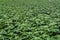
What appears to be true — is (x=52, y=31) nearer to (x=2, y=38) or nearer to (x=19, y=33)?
(x=19, y=33)

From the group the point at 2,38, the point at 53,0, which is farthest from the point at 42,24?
the point at 53,0

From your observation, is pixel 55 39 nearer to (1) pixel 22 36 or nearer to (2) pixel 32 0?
(1) pixel 22 36

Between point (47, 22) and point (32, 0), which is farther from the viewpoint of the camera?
point (32, 0)

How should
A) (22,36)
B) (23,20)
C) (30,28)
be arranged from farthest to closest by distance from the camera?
(23,20) → (30,28) → (22,36)

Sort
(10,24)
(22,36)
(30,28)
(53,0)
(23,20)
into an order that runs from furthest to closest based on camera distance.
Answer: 1. (53,0)
2. (23,20)
3. (10,24)
4. (30,28)
5. (22,36)

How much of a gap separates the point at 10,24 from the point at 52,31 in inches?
47.3

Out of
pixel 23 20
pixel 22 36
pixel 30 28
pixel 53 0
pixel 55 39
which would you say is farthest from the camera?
pixel 53 0

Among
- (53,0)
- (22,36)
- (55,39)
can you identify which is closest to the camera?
(55,39)

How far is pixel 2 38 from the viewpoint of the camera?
3.83 meters

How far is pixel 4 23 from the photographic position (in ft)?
15.4

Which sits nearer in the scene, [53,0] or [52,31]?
[52,31]

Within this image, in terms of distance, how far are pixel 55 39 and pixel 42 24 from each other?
1.04m

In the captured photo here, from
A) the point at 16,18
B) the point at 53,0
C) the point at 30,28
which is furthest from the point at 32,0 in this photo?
the point at 30,28

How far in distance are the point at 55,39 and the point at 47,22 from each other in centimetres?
111
